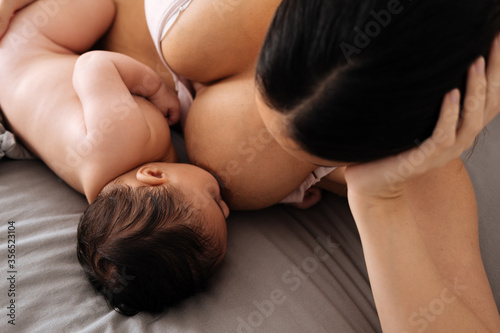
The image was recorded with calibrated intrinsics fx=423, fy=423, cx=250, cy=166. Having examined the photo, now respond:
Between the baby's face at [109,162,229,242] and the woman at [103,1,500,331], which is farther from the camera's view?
the baby's face at [109,162,229,242]

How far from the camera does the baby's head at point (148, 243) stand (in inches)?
31.1

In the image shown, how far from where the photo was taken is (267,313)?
0.82 metres

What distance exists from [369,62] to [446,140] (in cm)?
19

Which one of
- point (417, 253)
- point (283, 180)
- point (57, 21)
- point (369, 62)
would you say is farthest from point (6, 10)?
point (417, 253)

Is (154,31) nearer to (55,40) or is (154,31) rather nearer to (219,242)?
Answer: (55,40)

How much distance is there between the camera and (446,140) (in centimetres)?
57

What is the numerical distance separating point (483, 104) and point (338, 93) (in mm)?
231

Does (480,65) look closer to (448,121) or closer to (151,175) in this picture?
(448,121)

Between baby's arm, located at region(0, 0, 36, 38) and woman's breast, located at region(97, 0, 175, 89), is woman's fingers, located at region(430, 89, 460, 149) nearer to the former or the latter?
woman's breast, located at region(97, 0, 175, 89)

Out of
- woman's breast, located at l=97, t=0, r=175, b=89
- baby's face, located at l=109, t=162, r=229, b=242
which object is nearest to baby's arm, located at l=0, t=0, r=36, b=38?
woman's breast, located at l=97, t=0, r=175, b=89

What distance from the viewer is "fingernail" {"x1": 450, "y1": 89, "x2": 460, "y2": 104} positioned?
20.3 inches

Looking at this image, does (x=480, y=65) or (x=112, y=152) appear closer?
(x=480, y=65)

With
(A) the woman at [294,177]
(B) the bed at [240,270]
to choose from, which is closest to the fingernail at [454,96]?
(A) the woman at [294,177]

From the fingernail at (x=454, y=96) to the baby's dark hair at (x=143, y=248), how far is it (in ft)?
1.66
